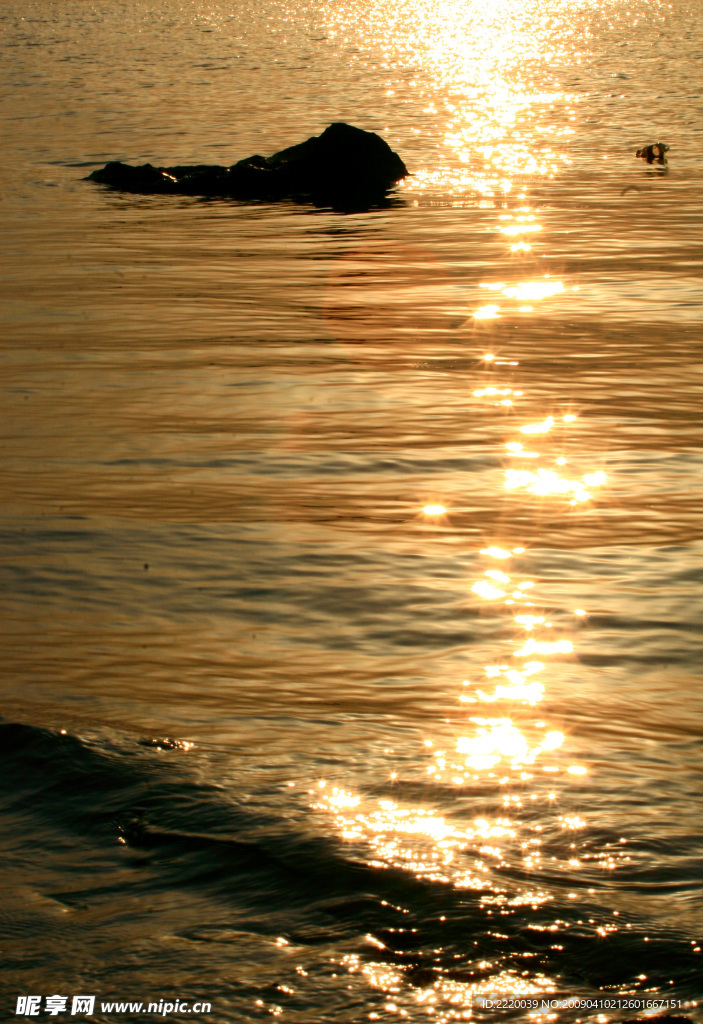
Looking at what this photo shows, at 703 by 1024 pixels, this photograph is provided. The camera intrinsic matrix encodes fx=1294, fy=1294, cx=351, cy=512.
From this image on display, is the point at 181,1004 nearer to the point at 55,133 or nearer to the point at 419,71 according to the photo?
the point at 55,133

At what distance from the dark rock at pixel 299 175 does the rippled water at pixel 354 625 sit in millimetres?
4912

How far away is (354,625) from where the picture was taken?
4.67 m

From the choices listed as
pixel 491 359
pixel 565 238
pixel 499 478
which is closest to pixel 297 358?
pixel 491 359

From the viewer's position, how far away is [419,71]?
40812 millimetres

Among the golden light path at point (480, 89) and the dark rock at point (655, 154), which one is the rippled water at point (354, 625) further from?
the dark rock at point (655, 154)

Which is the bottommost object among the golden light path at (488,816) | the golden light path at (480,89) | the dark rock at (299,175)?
the golden light path at (488,816)

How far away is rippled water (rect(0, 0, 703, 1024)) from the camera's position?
112 inches

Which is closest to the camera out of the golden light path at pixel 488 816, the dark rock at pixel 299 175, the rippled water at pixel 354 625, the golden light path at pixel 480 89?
the golden light path at pixel 488 816

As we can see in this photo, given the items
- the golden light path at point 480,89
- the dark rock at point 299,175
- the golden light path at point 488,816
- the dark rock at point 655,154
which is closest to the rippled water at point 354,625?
the golden light path at point 488,816

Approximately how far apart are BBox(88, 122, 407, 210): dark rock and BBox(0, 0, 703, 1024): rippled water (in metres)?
4.91

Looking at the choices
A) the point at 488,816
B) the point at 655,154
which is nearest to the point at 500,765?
the point at 488,816

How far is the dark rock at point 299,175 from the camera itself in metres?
18.0

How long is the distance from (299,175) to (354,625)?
14.9m

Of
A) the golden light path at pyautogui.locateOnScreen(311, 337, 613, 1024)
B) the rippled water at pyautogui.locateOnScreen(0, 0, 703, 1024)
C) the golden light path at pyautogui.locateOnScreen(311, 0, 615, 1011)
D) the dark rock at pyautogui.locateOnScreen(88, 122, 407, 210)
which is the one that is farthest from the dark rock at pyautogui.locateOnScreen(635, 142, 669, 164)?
the golden light path at pyautogui.locateOnScreen(311, 337, 613, 1024)
